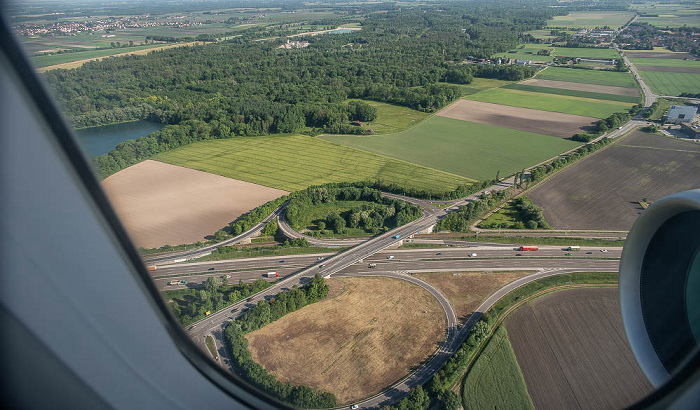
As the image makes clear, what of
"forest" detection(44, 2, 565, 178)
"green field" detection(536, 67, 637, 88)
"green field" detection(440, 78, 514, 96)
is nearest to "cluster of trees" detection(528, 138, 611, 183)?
"forest" detection(44, 2, 565, 178)

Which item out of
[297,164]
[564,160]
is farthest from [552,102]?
[297,164]

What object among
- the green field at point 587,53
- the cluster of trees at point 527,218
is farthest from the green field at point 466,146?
the green field at point 587,53

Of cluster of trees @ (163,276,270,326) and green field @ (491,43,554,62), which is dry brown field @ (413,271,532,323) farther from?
green field @ (491,43,554,62)

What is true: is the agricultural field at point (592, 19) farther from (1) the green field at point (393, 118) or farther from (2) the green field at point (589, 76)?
(1) the green field at point (393, 118)

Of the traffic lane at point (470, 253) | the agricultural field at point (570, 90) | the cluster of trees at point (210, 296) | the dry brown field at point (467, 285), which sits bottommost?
the agricultural field at point (570, 90)

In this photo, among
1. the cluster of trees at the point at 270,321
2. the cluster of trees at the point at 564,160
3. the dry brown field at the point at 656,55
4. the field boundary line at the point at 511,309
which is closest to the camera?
the cluster of trees at the point at 270,321

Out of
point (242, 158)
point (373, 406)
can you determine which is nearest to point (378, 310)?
point (373, 406)
